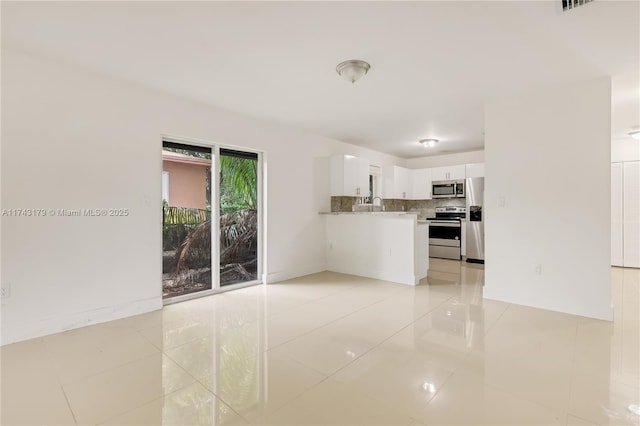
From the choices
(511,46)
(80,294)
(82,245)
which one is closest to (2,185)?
(82,245)

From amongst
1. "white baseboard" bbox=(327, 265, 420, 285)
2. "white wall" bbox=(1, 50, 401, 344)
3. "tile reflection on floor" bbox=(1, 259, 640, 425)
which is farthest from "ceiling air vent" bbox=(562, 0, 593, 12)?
"white wall" bbox=(1, 50, 401, 344)

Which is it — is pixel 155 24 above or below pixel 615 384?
above

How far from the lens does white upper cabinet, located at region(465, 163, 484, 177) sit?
639cm

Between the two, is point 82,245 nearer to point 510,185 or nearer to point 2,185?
point 2,185

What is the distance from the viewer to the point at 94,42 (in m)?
2.41

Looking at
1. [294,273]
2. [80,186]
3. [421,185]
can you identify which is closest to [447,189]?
[421,185]

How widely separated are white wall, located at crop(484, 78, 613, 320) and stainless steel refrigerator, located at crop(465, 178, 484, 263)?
8.66ft

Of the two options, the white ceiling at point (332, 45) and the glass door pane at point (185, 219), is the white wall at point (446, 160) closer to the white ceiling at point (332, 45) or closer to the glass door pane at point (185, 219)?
the white ceiling at point (332, 45)

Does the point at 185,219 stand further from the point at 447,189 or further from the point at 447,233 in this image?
the point at 447,189

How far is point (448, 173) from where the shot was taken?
6910mm

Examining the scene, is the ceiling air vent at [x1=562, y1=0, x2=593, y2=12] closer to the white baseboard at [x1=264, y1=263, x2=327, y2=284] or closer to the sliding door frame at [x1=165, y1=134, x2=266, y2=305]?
the sliding door frame at [x1=165, y1=134, x2=266, y2=305]

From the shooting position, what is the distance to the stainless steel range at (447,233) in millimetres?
6516

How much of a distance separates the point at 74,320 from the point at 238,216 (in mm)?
2171

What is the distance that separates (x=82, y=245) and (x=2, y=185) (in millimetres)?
759
